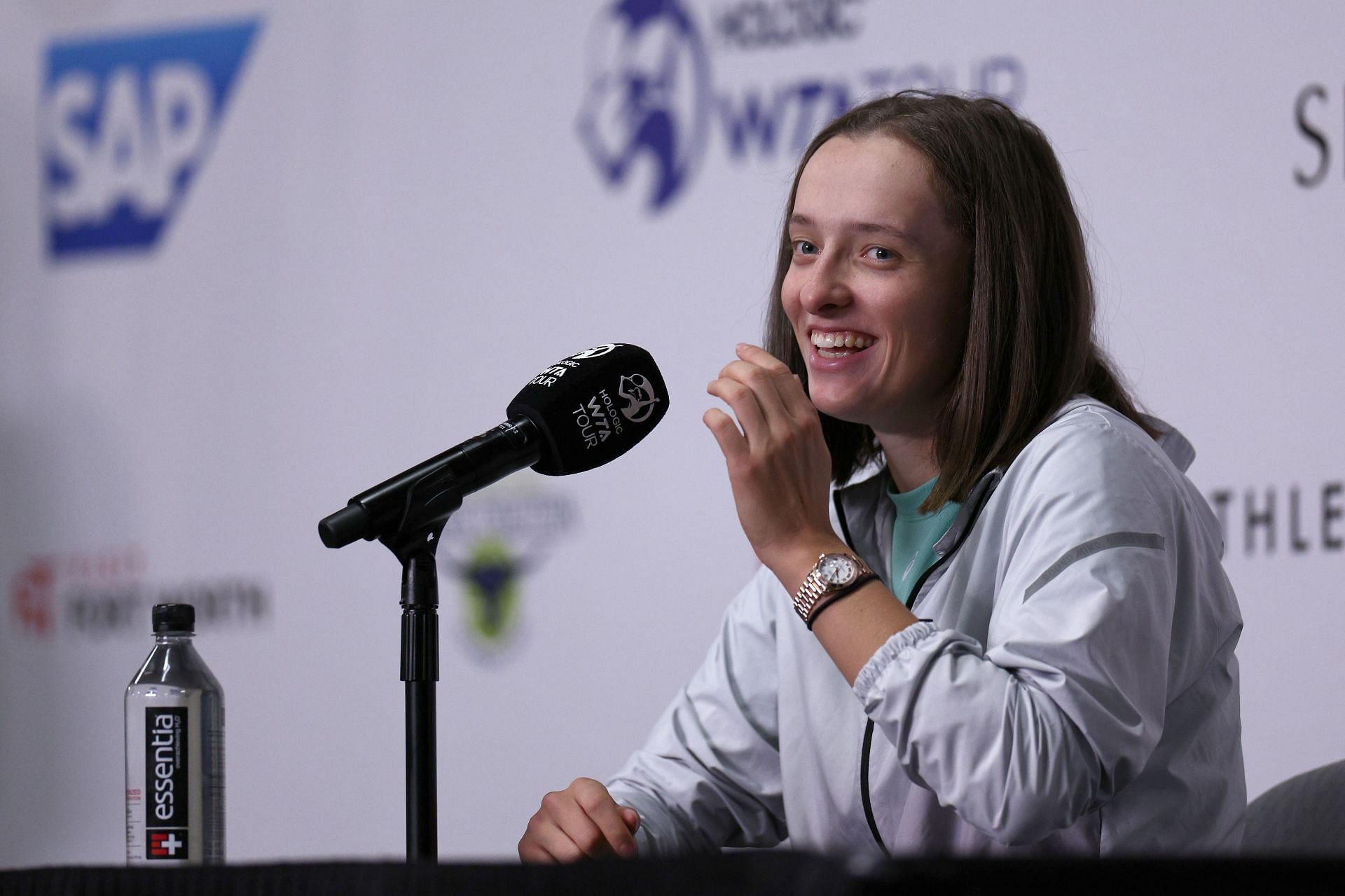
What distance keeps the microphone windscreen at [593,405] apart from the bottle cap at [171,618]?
301 millimetres

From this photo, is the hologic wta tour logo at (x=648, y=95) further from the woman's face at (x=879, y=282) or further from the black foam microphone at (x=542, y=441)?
the black foam microphone at (x=542, y=441)

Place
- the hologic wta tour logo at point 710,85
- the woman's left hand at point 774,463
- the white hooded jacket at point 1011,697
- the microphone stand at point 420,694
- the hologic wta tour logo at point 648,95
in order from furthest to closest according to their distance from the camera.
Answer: the hologic wta tour logo at point 648,95
the hologic wta tour logo at point 710,85
the woman's left hand at point 774,463
the white hooded jacket at point 1011,697
the microphone stand at point 420,694

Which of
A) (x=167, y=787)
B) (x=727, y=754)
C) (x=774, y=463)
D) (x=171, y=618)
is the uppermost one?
(x=774, y=463)

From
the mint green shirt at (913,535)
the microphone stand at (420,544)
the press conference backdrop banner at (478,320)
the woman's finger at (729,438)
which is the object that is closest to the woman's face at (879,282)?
the mint green shirt at (913,535)

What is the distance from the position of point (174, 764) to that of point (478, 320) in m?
1.55

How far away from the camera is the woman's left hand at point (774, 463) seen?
1.17 metres

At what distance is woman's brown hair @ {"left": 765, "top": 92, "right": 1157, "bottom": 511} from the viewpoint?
1343 millimetres

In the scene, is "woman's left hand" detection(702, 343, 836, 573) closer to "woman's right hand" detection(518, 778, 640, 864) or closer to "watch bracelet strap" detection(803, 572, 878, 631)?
"watch bracelet strap" detection(803, 572, 878, 631)

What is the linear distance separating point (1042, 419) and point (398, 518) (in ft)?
2.07

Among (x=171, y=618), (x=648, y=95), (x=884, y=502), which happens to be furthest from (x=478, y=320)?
(x=171, y=618)

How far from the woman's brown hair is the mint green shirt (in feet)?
0.12

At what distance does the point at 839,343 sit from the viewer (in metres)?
1.39

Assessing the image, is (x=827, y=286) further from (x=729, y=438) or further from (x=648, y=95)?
(x=648, y=95)

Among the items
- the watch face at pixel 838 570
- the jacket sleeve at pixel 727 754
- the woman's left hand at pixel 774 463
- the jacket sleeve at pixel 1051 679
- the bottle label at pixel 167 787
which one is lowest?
the jacket sleeve at pixel 727 754
